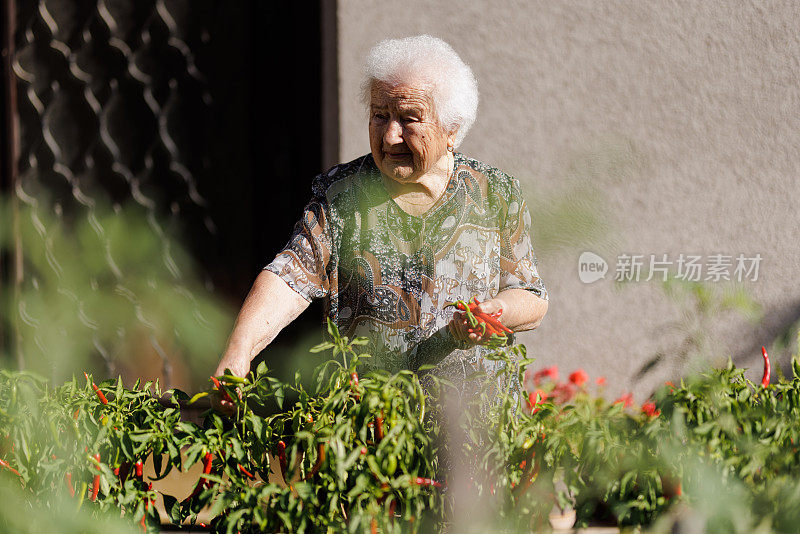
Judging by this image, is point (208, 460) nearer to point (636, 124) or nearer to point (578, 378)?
point (578, 378)

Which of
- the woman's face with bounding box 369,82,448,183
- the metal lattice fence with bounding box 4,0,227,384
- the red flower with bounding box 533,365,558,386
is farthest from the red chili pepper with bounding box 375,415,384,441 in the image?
the metal lattice fence with bounding box 4,0,227,384

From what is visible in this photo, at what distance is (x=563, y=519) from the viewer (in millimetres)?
1285

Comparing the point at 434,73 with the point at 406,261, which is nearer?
the point at 434,73

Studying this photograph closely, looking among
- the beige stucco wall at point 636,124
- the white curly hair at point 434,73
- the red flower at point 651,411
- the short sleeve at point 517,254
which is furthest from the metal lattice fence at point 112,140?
the red flower at point 651,411

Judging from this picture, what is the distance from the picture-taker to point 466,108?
72.2 inches

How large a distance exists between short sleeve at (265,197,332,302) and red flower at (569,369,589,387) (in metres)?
1.32

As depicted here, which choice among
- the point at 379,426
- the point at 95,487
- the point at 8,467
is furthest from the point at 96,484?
the point at 379,426

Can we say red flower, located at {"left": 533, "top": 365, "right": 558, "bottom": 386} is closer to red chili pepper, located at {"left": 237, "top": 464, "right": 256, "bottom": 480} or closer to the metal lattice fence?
the metal lattice fence

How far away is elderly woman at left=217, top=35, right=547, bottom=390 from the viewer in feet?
5.81

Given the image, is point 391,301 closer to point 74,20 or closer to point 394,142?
point 394,142

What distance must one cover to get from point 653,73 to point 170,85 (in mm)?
1963

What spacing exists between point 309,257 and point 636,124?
1601 mm

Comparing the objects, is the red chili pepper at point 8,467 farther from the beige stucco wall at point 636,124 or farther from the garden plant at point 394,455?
the beige stucco wall at point 636,124

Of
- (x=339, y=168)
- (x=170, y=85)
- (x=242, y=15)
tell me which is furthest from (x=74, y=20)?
(x=339, y=168)
